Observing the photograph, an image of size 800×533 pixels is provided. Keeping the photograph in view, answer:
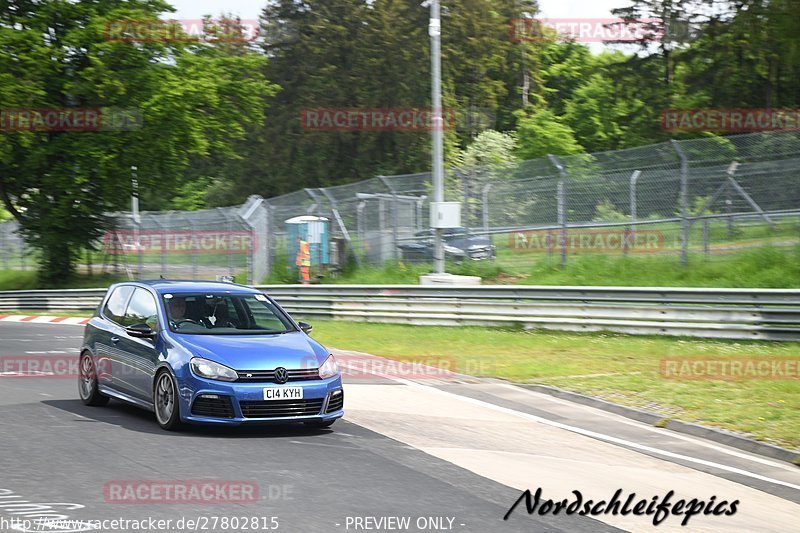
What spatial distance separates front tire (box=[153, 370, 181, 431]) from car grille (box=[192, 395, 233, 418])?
0.26 metres

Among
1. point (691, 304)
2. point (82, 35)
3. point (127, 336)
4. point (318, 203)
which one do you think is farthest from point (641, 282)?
point (82, 35)

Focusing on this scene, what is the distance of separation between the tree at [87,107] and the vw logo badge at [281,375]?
3151 centimetres

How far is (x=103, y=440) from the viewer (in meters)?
9.91

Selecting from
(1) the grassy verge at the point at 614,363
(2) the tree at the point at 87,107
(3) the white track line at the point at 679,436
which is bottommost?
(3) the white track line at the point at 679,436

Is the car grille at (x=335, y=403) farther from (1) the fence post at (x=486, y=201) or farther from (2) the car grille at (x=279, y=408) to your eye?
(1) the fence post at (x=486, y=201)

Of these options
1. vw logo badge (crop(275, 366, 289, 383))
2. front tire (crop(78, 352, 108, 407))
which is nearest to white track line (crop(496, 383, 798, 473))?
vw logo badge (crop(275, 366, 289, 383))

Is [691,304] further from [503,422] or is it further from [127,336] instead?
[127,336]

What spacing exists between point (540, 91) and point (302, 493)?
230 feet

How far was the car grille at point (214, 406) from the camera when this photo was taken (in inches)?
393

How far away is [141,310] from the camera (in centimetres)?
1156

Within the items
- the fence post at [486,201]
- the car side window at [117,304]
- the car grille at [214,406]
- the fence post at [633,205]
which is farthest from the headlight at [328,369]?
the fence post at [486,201]

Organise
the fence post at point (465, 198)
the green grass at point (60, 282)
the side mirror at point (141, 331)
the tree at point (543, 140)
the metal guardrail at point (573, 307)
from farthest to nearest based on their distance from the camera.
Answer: the tree at point (543, 140) → the green grass at point (60, 282) → the fence post at point (465, 198) → the metal guardrail at point (573, 307) → the side mirror at point (141, 331)

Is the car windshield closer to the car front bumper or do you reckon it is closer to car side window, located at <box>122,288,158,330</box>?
car side window, located at <box>122,288,158,330</box>

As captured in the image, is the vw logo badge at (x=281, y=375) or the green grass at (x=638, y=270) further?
the green grass at (x=638, y=270)
